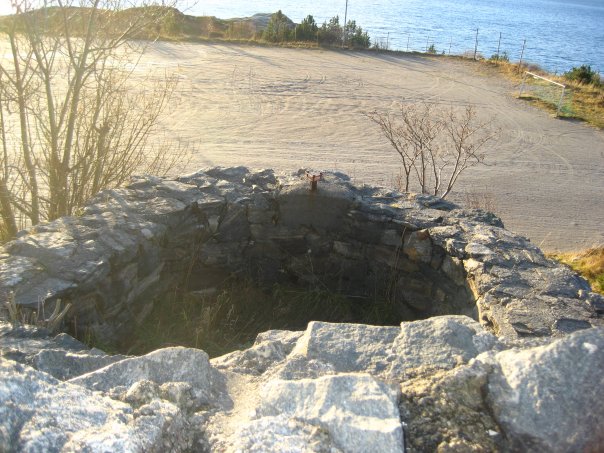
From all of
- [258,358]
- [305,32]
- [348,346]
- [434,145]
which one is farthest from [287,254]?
[305,32]

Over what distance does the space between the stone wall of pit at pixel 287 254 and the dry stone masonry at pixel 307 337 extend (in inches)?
0.7

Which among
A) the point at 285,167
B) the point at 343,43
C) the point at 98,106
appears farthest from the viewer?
the point at 343,43

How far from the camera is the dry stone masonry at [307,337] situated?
2.46m

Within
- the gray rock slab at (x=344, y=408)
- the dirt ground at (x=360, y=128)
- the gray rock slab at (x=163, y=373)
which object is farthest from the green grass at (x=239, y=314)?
the dirt ground at (x=360, y=128)

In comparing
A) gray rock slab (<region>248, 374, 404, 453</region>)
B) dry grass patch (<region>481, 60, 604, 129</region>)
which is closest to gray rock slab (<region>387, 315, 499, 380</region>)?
gray rock slab (<region>248, 374, 404, 453</region>)

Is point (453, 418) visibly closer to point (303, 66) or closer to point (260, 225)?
point (260, 225)

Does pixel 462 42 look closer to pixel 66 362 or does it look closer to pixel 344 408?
pixel 66 362

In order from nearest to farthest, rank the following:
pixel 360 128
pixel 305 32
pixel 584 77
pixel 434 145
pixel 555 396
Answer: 1. pixel 555 396
2. pixel 434 145
3. pixel 360 128
4. pixel 584 77
5. pixel 305 32

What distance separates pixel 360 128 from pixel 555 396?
48.5 ft

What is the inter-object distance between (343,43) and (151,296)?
2758 cm

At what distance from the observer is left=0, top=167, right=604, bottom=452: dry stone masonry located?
2.46 metres

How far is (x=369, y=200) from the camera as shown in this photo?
6430mm

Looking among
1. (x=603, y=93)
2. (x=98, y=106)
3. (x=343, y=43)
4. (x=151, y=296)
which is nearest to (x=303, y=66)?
(x=343, y=43)

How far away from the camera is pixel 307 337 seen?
3404 millimetres
